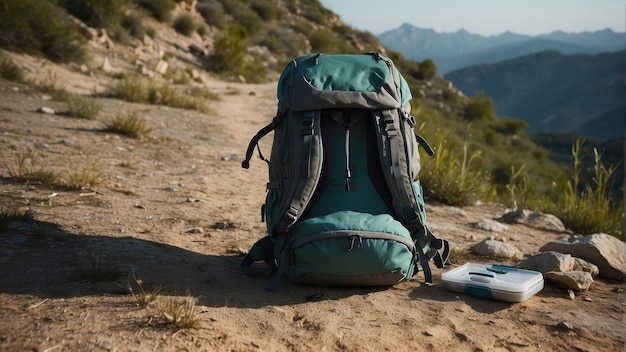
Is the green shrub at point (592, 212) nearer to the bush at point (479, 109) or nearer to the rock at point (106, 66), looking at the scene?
the rock at point (106, 66)

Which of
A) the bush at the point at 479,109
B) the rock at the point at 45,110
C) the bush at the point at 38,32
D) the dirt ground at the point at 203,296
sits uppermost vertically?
the bush at the point at 38,32

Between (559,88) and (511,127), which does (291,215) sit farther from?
(559,88)

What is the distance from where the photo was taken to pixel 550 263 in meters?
3.25

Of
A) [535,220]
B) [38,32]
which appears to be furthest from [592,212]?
[38,32]

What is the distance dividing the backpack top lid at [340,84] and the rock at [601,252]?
1522mm

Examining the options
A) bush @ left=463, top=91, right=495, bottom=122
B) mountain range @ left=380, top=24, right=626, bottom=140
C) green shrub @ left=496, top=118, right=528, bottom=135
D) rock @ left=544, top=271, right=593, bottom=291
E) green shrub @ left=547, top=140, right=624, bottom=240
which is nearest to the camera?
rock @ left=544, top=271, right=593, bottom=291

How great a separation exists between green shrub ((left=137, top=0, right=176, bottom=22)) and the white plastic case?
1847 cm

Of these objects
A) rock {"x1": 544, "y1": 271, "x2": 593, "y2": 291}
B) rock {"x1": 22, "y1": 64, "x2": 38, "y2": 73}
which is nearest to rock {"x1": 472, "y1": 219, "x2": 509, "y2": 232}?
rock {"x1": 544, "y1": 271, "x2": 593, "y2": 291}

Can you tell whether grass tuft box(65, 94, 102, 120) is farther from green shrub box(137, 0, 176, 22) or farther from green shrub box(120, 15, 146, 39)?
green shrub box(137, 0, 176, 22)

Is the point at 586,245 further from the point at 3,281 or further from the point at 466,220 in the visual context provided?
the point at 3,281

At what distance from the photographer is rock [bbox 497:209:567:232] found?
5097 millimetres

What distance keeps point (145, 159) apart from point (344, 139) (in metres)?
3.36

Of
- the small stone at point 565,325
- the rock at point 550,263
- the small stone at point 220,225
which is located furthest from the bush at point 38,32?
the small stone at point 565,325

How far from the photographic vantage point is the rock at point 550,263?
10.6ft
